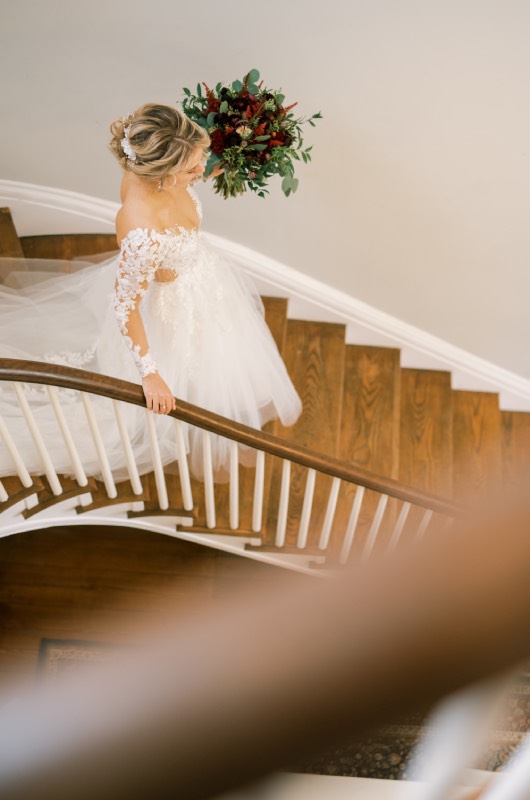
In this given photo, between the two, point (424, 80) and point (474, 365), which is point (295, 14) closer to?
point (424, 80)

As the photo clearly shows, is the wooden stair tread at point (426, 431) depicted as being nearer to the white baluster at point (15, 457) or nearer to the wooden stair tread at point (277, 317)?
the wooden stair tread at point (277, 317)

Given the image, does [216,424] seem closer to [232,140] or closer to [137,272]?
[137,272]

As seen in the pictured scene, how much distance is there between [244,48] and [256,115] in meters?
0.46

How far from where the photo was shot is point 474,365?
429cm

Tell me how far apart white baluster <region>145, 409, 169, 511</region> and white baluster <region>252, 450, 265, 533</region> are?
356 mm

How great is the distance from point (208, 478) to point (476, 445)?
206 cm

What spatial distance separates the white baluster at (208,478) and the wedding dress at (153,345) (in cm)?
24

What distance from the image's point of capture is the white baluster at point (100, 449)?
2.49m

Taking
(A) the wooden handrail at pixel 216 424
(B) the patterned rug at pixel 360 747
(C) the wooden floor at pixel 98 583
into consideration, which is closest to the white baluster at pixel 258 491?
(A) the wooden handrail at pixel 216 424

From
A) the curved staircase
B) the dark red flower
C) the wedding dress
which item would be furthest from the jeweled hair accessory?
the curved staircase

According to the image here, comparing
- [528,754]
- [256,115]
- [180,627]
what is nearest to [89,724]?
[180,627]

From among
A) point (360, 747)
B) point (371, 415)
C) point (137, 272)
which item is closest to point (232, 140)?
point (137, 272)

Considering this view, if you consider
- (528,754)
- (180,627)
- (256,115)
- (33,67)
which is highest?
(33,67)

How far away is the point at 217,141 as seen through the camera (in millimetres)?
2672
